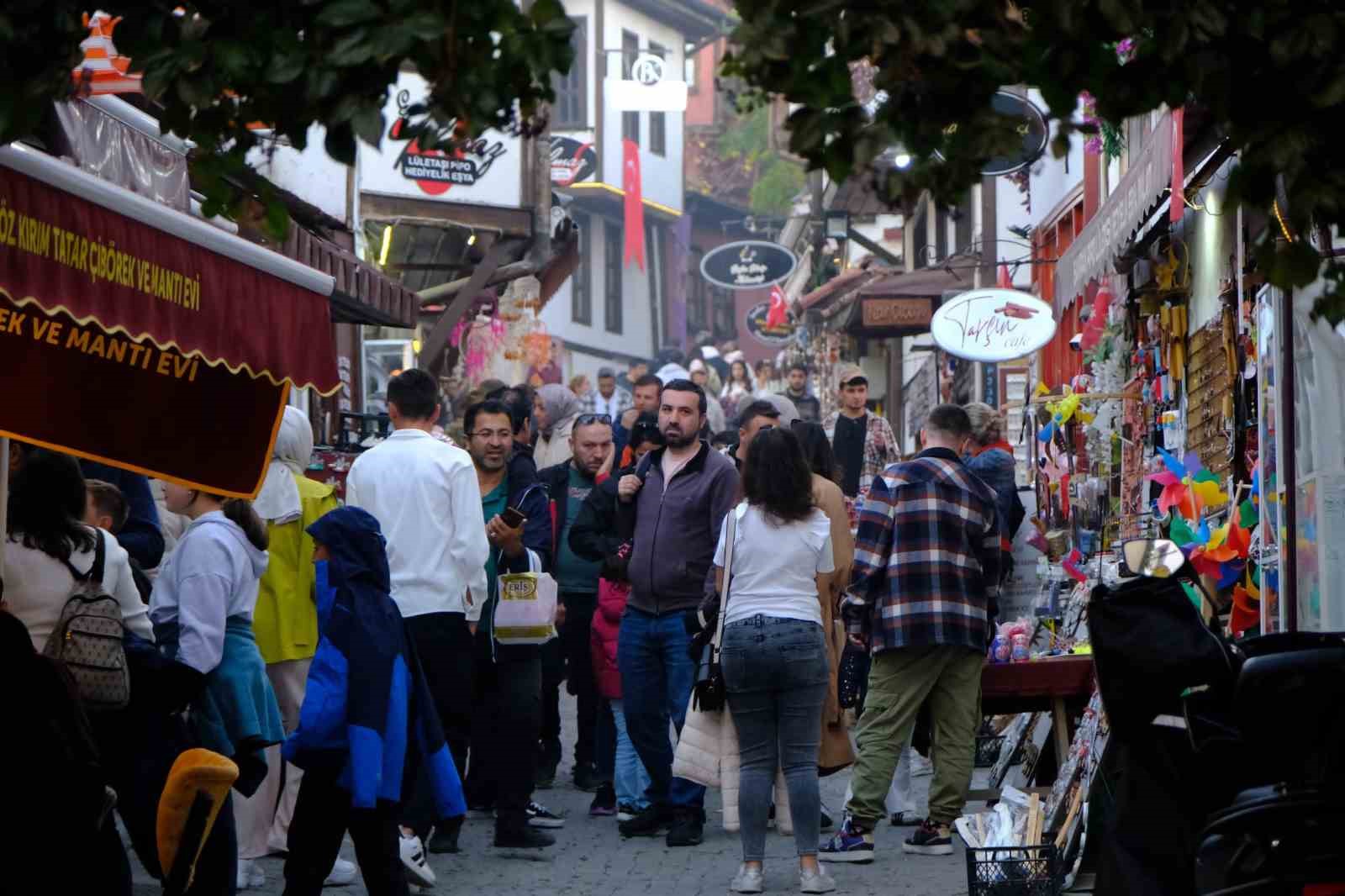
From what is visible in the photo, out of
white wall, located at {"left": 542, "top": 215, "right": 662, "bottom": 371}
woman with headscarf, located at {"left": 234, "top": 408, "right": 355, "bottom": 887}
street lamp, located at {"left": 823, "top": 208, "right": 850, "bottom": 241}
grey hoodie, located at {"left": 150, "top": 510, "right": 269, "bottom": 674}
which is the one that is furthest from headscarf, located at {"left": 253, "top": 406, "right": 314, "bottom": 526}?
white wall, located at {"left": 542, "top": 215, "right": 662, "bottom": 371}

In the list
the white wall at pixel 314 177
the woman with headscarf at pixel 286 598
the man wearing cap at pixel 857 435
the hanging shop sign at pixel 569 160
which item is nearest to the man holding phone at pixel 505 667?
the woman with headscarf at pixel 286 598

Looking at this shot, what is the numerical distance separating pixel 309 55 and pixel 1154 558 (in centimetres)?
265

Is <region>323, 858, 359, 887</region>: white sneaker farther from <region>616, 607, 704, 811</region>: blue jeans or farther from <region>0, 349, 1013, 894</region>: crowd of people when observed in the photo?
<region>616, 607, 704, 811</region>: blue jeans

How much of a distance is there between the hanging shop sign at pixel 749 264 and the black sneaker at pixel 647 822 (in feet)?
78.1

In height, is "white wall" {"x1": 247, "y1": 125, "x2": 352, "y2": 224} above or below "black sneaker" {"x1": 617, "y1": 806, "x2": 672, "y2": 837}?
above

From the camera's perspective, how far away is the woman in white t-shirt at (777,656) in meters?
8.34

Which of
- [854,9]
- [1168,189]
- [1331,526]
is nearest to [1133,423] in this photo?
[1168,189]

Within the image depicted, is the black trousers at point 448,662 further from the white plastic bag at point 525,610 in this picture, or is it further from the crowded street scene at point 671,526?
the white plastic bag at point 525,610

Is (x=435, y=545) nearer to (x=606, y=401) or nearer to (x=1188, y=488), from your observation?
(x=1188, y=488)

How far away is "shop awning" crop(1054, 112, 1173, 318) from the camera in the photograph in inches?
358

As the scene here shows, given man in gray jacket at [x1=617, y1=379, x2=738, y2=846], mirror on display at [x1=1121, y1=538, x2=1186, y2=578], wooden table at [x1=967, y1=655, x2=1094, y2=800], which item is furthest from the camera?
man in gray jacket at [x1=617, y1=379, x2=738, y2=846]

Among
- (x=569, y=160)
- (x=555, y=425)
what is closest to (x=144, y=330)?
(x=555, y=425)

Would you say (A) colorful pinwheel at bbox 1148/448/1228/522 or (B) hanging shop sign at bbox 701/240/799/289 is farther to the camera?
(B) hanging shop sign at bbox 701/240/799/289

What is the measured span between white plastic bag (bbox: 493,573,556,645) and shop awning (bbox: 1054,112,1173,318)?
3.31 meters
